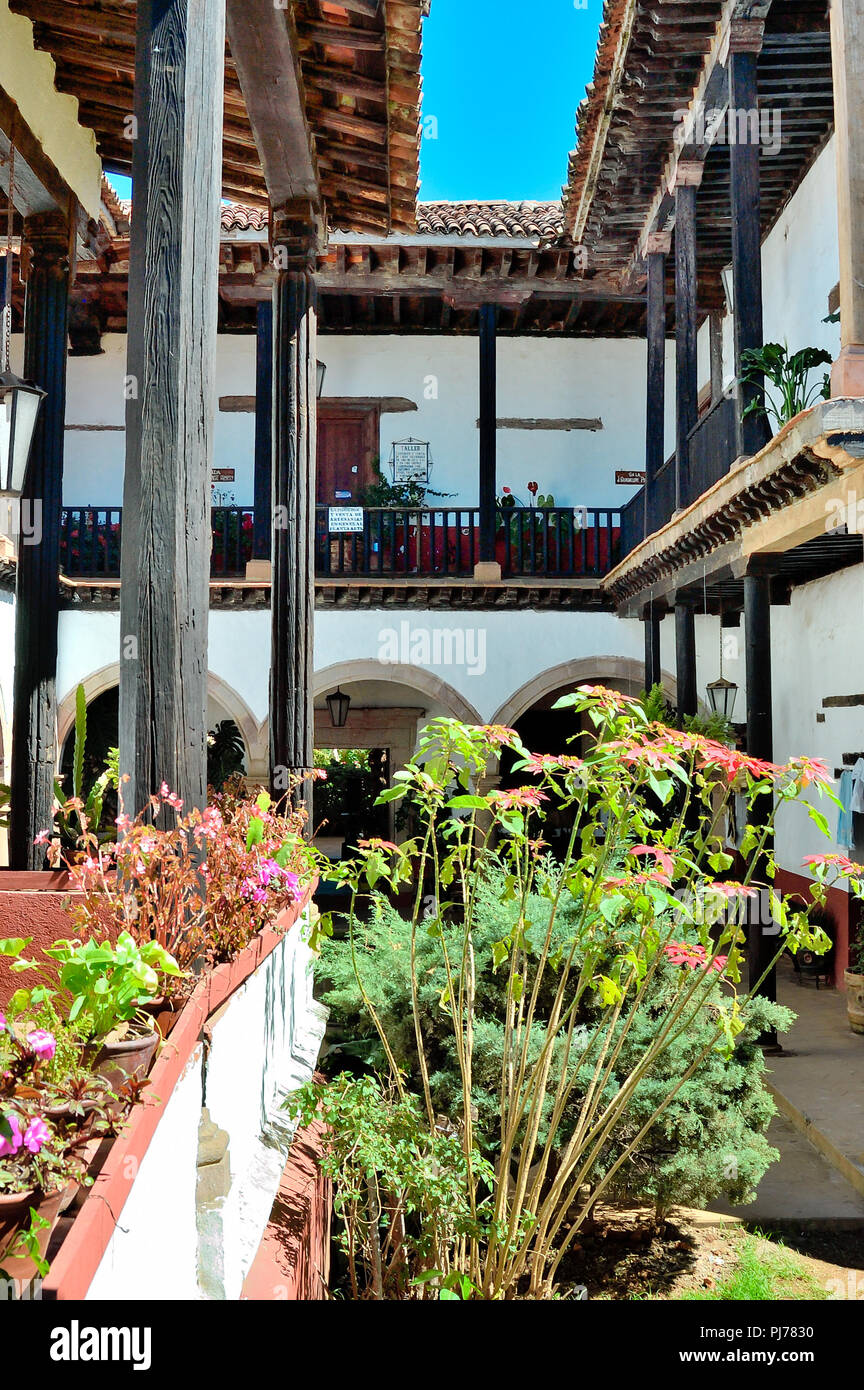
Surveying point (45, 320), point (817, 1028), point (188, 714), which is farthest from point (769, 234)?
point (188, 714)

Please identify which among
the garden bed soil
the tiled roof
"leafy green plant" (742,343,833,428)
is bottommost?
the garden bed soil

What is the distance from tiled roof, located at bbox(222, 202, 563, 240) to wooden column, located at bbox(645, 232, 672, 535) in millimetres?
1440

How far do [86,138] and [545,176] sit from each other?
33.9ft

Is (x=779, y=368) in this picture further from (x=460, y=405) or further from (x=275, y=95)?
(x=460, y=405)

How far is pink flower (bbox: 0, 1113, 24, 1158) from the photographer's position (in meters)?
1.24

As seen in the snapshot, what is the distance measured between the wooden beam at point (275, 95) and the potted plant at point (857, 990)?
606 centimetres

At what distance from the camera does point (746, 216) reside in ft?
24.1

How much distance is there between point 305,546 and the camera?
188 inches

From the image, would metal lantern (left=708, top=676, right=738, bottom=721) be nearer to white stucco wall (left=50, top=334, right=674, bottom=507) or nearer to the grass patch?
white stucco wall (left=50, top=334, right=674, bottom=507)

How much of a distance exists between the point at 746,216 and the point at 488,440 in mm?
5179

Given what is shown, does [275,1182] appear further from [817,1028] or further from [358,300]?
[358,300]

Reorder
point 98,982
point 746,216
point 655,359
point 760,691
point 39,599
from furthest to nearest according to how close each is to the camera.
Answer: point 655,359, point 760,691, point 746,216, point 39,599, point 98,982

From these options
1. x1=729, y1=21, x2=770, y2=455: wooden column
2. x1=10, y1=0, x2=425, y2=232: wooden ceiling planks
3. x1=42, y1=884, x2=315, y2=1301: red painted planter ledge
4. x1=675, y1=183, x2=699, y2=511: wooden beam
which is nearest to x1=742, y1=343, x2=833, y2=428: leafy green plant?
x1=729, y1=21, x2=770, y2=455: wooden column

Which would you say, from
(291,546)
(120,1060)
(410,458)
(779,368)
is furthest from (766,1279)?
(410,458)
